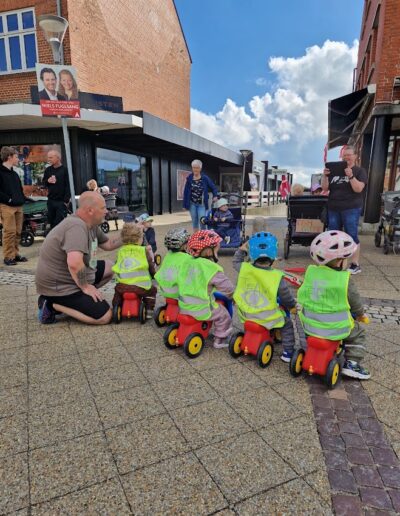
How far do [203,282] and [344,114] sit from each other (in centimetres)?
1164

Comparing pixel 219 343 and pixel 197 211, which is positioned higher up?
pixel 197 211

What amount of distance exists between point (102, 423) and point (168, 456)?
1.84 ft

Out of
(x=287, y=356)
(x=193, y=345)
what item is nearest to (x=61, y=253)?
(x=193, y=345)

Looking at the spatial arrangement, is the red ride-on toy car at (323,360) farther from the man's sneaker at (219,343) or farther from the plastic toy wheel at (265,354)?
the man's sneaker at (219,343)

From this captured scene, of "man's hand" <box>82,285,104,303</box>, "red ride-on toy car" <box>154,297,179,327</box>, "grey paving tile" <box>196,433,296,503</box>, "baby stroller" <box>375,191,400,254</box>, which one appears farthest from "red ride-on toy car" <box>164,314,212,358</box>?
"baby stroller" <box>375,191,400,254</box>

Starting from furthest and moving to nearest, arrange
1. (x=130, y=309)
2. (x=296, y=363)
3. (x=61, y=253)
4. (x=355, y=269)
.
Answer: (x=355, y=269) → (x=130, y=309) → (x=61, y=253) → (x=296, y=363)

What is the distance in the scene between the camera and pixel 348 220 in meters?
6.27

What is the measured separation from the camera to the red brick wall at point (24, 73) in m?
13.2

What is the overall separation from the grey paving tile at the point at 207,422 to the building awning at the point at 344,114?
11.5 metres

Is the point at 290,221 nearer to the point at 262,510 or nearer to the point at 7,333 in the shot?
the point at 7,333

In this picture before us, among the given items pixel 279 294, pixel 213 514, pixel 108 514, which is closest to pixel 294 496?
pixel 213 514

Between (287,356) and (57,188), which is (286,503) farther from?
(57,188)

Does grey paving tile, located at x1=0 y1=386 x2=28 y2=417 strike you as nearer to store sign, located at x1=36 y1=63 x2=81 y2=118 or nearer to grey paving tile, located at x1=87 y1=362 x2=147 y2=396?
grey paving tile, located at x1=87 y1=362 x2=147 y2=396

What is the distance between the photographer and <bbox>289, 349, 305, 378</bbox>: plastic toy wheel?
2992 mm
